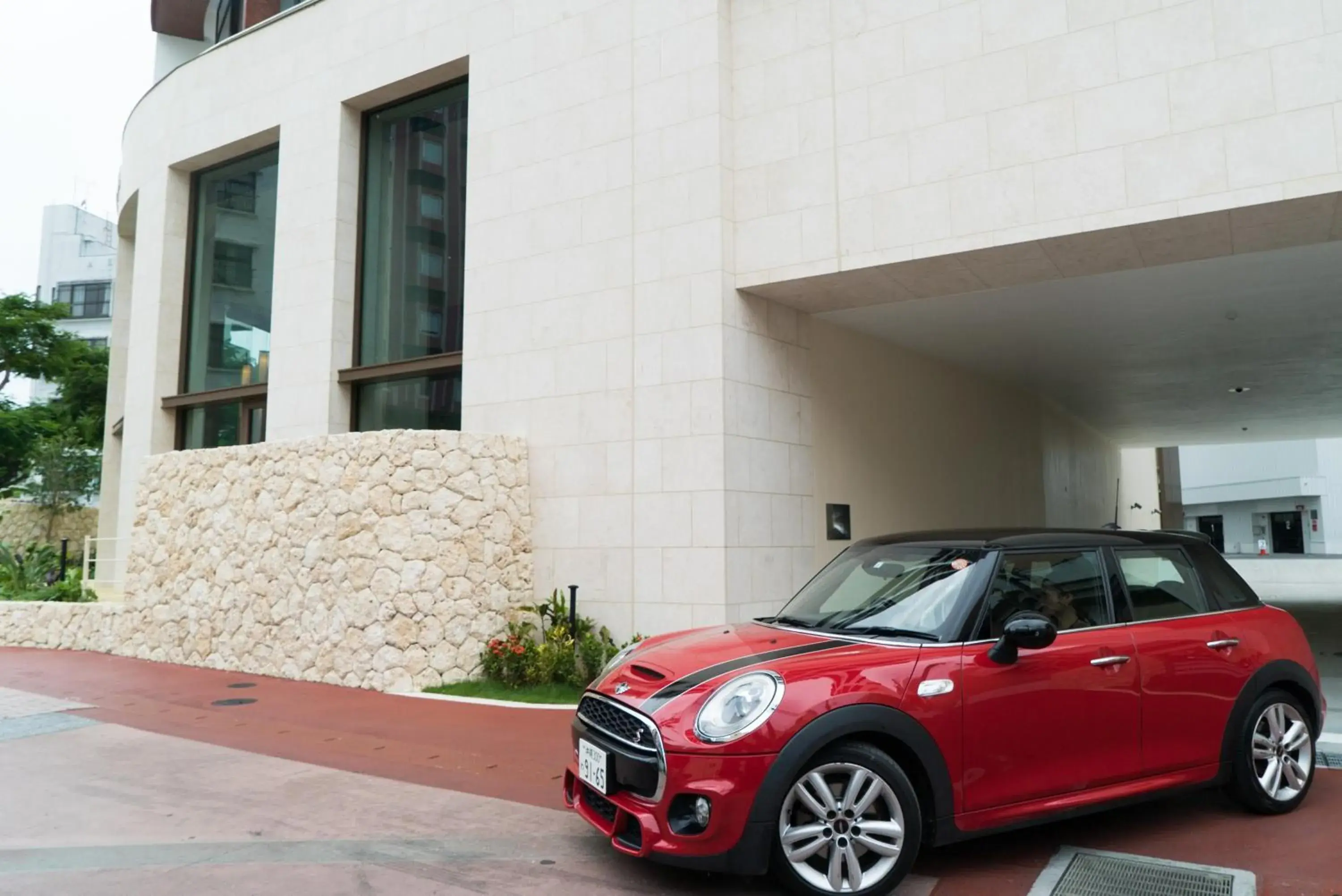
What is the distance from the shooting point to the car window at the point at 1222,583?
5211 millimetres

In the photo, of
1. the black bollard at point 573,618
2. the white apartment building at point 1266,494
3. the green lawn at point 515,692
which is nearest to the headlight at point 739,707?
the green lawn at point 515,692

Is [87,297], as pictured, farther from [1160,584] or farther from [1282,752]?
[1282,752]

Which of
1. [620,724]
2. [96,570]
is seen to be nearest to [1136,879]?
[620,724]

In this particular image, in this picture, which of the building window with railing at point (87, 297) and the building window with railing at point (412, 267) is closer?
the building window with railing at point (412, 267)

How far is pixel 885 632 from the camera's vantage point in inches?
177

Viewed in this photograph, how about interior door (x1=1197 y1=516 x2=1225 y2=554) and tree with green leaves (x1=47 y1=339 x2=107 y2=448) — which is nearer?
tree with green leaves (x1=47 y1=339 x2=107 y2=448)

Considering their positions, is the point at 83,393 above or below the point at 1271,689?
above

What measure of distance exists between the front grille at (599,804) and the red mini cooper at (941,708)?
0.06ft

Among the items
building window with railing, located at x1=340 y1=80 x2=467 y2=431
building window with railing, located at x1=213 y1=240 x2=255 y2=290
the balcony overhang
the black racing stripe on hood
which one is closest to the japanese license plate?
the black racing stripe on hood

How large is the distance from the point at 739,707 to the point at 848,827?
64 centimetres

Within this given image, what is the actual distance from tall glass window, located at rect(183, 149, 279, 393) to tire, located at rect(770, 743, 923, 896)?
38.9ft

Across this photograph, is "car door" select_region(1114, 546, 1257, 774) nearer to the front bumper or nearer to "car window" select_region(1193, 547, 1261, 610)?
"car window" select_region(1193, 547, 1261, 610)

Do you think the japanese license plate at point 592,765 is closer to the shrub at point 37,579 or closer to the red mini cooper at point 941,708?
the red mini cooper at point 941,708

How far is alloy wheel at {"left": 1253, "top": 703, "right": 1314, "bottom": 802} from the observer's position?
497 cm
